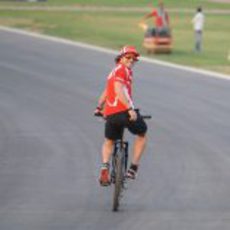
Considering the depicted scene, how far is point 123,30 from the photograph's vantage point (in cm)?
5359

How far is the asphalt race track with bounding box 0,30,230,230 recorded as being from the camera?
45.4ft

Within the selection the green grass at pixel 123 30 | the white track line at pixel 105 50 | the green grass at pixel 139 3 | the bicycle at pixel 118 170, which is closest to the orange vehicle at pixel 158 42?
the green grass at pixel 123 30

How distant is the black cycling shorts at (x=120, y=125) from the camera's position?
565 inches

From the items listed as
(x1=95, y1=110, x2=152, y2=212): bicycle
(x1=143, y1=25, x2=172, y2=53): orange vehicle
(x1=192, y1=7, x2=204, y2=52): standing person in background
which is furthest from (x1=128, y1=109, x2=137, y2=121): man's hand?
(x1=192, y1=7, x2=204, y2=52): standing person in background

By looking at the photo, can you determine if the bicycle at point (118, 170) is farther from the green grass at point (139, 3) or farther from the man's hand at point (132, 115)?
the green grass at point (139, 3)

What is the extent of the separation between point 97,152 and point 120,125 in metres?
5.11

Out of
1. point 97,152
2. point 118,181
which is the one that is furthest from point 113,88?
point 97,152

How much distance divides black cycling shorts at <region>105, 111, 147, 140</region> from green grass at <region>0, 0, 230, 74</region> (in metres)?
20.7

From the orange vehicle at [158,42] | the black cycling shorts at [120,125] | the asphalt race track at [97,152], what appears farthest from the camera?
the orange vehicle at [158,42]

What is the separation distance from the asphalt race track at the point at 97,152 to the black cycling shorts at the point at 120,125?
0.88m

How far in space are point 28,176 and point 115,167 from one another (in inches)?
116

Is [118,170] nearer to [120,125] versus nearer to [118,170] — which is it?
[118,170]

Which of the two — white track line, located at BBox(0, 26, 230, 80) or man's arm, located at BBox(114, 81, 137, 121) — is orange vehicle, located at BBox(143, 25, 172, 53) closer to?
white track line, located at BBox(0, 26, 230, 80)

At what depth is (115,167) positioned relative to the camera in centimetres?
1423
